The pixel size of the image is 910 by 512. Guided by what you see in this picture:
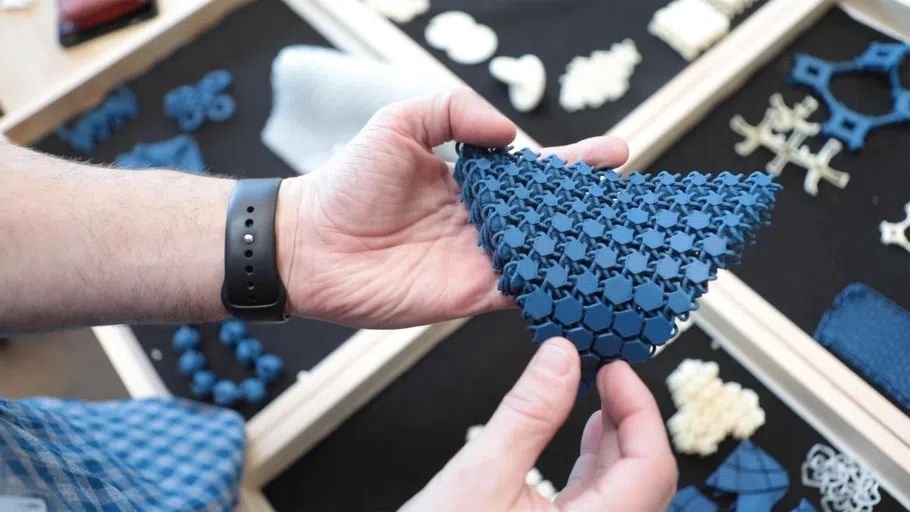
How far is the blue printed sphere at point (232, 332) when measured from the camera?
4.96 feet

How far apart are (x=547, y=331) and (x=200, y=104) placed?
1296 millimetres

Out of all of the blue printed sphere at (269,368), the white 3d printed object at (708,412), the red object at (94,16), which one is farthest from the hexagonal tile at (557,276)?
the red object at (94,16)

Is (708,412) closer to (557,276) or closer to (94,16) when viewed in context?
(557,276)

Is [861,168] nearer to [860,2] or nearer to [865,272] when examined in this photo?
[865,272]

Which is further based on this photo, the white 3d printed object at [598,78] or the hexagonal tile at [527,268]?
the white 3d printed object at [598,78]

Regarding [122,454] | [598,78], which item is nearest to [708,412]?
[598,78]

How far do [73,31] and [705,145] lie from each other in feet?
5.62

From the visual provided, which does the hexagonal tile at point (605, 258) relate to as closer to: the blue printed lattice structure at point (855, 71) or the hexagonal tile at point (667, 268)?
the hexagonal tile at point (667, 268)

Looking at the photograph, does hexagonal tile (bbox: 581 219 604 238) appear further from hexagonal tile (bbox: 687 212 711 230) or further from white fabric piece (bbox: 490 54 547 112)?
white fabric piece (bbox: 490 54 547 112)

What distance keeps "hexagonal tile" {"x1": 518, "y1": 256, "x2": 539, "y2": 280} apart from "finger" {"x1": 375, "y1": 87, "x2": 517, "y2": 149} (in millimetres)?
219

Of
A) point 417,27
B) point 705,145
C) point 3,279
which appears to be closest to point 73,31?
point 417,27

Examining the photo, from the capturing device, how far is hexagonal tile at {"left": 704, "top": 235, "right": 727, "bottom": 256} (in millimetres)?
923

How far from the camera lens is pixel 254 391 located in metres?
1.43

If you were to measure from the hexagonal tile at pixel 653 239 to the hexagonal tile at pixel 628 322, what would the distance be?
4.0 inches
